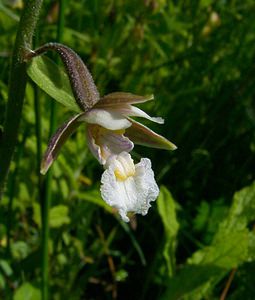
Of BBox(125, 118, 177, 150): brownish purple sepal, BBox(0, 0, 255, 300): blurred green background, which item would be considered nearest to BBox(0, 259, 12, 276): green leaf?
BBox(0, 0, 255, 300): blurred green background

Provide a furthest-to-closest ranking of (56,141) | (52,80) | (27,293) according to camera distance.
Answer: (27,293), (52,80), (56,141)

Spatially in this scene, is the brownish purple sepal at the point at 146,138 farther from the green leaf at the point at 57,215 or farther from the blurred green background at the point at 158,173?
the green leaf at the point at 57,215

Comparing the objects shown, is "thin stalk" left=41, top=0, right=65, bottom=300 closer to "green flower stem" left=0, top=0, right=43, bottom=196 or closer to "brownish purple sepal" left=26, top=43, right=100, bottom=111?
"green flower stem" left=0, top=0, right=43, bottom=196

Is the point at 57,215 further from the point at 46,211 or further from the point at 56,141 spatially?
the point at 56,141

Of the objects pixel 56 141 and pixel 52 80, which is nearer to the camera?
pixel 56 141

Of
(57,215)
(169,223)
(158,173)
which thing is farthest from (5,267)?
(158,173)

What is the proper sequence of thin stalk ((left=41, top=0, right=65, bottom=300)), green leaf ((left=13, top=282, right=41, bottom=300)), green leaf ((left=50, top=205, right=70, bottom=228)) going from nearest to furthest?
thin stalk ((left=41, top=0, right=65, bottom=300)), green leaf ((left=13, top=282, right=41, bottom=300)), green leaf ((left=50, top=205, right=70, bottom=228))
